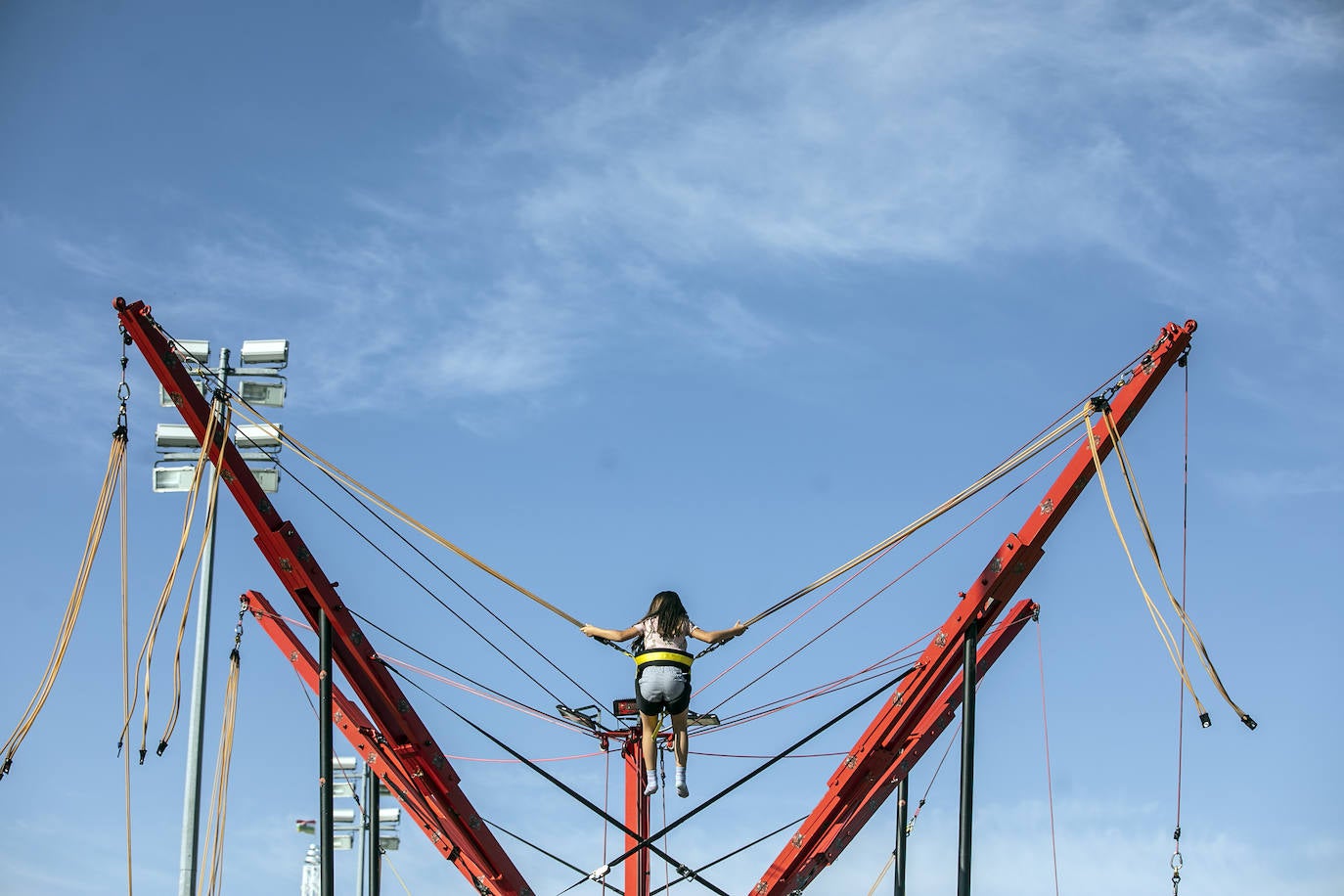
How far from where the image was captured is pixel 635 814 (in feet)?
62.4

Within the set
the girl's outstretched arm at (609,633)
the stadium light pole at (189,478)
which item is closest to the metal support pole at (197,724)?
the stadium light pole at (189,478)

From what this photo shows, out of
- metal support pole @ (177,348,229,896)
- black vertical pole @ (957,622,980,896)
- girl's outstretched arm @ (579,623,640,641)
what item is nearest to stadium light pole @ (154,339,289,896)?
metal support pole @ (177,348,229,896)

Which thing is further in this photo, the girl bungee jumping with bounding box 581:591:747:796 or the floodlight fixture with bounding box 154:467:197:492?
the floodlight fixture with bounding box 154:467:197:492

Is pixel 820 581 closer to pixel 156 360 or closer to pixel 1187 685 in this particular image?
pixel 1187 685

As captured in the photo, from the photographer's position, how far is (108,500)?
15.1m

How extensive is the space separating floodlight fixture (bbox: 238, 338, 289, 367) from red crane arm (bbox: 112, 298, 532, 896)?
4.76 metres

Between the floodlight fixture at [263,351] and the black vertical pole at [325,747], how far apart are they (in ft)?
18.8

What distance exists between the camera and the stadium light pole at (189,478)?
16.7 m

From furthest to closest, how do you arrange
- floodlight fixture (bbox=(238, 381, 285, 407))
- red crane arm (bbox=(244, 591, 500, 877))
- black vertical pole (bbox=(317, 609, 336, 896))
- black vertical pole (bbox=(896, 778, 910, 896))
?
floodlight fixture (bbox=(238, 381, 285, 407)), black vertical pole (bbox=(896, 778, 910, 896)), red crane arm (bbox=(244, 591, 500, 877)), black vertical pole (bbox=(317, 609, 336, 896))

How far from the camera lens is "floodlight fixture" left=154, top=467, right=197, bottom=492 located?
19.7m

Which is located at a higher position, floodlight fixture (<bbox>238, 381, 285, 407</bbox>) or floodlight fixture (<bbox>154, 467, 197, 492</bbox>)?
floodlight fixture (<bbox>238, 381, 285, 407</bbox>)

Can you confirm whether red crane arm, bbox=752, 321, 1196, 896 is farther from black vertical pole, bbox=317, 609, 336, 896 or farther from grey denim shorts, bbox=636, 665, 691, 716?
black vertical pole, bbox=317, 609, 336, 896

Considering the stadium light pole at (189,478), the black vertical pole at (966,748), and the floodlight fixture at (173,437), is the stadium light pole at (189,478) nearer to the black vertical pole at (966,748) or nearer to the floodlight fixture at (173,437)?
the floodlight fixture at (173,437)

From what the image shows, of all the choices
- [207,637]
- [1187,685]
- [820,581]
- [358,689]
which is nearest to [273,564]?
[358,689]
